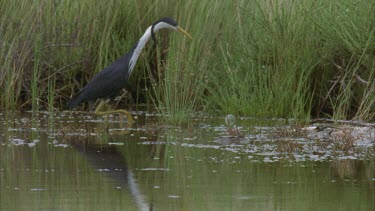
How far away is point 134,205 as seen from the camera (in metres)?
6.05

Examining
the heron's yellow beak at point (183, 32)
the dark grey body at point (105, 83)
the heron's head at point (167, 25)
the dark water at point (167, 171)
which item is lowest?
the dark water at point (167, 171)

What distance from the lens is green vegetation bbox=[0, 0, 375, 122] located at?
35.8 ft

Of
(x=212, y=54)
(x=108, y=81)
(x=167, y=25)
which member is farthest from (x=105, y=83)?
(x=212, y=54)

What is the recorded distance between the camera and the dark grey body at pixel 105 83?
1140 centimetres

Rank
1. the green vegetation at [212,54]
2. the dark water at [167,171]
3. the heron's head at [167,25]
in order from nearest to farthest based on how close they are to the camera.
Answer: the dark water at [167,171] < the green vegetation at [212,54] < the heron's head at [167,25]

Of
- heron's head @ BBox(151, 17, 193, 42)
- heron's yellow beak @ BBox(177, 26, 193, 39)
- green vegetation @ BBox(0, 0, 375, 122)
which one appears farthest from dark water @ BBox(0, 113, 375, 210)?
heron's head @ BBox(151, 17, 193, 42)

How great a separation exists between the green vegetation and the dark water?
0.82 meters

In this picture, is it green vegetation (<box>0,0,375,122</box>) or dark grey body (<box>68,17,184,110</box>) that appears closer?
green vegetation (<box>0,0,375,122</box>)

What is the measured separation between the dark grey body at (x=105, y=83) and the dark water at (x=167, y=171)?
0.86 m

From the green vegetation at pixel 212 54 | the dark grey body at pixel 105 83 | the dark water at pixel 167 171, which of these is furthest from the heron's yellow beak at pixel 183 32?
the dark water at pixel 167 171

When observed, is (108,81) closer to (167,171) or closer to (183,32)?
(183,32)

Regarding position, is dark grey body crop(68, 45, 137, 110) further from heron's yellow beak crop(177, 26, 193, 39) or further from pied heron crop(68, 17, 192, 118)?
heron's yellow beak crop(177, 26, 193, 39)

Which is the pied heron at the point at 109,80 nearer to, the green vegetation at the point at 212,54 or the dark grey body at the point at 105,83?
the dark grey body at the point at 105,83

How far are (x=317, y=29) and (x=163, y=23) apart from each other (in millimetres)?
1824
